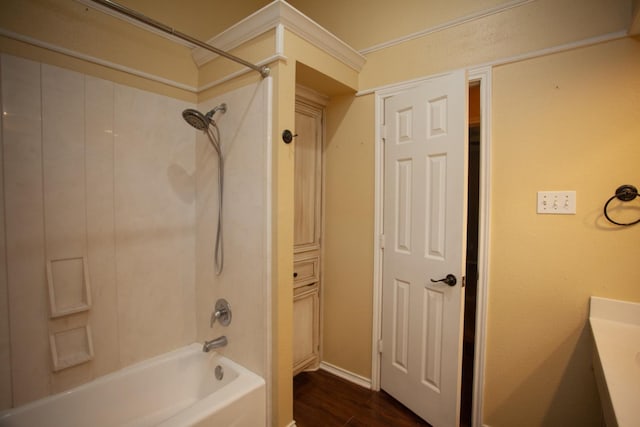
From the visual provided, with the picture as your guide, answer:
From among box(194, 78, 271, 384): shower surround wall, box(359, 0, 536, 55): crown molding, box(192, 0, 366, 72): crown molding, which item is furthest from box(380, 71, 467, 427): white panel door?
box(194, 78, 271, 384): shower surround wall

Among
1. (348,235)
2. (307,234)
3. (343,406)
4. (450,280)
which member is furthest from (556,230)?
(343,406)

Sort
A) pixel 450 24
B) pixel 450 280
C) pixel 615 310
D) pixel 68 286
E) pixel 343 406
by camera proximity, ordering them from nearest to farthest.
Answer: pixel 615 310
pixel 68 286
pixel 450 280
pixel 450 24
pixel 343 406

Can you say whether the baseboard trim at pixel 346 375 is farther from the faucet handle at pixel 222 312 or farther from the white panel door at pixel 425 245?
the faucet handle at pixel 222 312

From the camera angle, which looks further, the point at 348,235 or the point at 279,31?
the point at 348,235

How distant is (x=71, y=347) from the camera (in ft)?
4.79

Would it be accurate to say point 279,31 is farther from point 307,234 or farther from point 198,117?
point 307,234

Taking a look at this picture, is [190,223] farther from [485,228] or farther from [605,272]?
[605,272]

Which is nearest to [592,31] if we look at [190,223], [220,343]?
[190,223]

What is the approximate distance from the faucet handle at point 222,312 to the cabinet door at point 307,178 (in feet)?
1.95

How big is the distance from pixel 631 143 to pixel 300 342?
221 cm

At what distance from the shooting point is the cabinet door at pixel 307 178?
6.86 feet

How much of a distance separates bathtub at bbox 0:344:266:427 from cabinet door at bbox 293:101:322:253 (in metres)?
0.91

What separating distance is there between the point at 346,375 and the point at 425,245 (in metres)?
1.21

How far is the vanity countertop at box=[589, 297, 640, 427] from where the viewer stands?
2.63 ft
